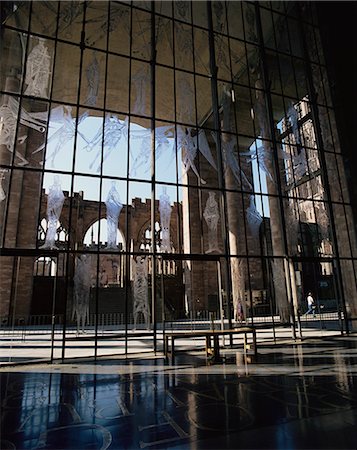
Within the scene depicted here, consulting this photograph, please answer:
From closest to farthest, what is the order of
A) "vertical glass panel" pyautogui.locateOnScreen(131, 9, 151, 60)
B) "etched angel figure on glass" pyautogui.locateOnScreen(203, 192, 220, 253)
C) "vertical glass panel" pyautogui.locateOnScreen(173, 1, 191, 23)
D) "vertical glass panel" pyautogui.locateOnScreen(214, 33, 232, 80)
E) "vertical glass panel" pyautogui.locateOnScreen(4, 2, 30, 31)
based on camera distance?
"vertical glass panel" pyautogui.locateOnScreen(4, 2, 30, 31) < "vertical glass panel" pyautogui.locateOnScreen(131, 9, 151, 60) < "vertical glass panel" pyautogui.locateOnScreen(173, 1, 191, 23) < "vertical glass panel" pyautogui.locateOnScreen(214, 33, 232, 80) < "etched angel figure on glass" pyautogui.locateOnScreen(203, 192, 220, 253)

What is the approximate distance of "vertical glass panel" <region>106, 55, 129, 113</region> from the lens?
1060 cm

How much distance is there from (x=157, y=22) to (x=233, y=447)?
11.9m

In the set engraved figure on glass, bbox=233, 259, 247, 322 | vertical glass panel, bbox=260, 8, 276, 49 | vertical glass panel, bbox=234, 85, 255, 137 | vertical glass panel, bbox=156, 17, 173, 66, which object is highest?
vertical glass panel, bbox=260, 8, 276, 49

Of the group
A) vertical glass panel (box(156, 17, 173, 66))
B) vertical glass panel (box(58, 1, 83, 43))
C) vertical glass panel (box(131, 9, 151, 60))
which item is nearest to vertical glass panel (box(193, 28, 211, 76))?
vertical glass panel (box(156, 17, 173, 66))

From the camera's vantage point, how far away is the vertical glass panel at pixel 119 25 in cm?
1016

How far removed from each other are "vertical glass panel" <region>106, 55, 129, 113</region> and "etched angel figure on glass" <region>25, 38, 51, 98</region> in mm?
2653

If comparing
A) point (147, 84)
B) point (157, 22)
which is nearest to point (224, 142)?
point (147, 84)

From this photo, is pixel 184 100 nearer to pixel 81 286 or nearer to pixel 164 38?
pixel 164 38

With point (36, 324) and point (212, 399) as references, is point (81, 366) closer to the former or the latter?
point (212, 399)

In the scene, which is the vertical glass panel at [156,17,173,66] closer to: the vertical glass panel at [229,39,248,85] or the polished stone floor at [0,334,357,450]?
the vertical glass panel at [229,39,248,85]

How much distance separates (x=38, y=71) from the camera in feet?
27.7

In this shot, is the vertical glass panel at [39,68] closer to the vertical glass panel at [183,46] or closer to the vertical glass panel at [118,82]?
the vertical glass panel at [118,82]

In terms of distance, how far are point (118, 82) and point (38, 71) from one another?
3.56 meters

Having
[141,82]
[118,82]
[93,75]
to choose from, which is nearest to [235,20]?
[141,82]
